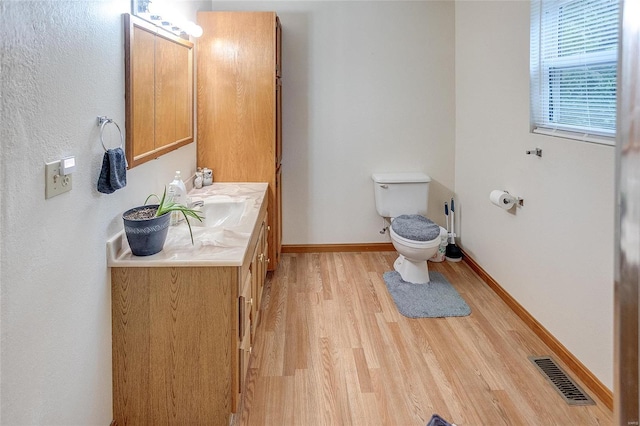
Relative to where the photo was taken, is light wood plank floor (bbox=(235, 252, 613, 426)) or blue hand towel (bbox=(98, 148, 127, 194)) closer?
blue hand towel (bbox=(98, 148, 127, 194))

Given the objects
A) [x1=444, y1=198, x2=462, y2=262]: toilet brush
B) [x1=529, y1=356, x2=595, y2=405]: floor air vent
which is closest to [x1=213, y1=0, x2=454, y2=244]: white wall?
[x1=444, y1=198, x2=462, y2=262]: toilet brush

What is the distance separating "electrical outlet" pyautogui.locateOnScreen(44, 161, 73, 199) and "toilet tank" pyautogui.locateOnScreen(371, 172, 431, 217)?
281 cm

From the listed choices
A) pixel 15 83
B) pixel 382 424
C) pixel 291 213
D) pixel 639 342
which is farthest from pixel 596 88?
pixel 291 213

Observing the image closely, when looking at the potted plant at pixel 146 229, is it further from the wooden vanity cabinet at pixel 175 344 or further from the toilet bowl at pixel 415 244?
the toilet bowl at pixel 415 244

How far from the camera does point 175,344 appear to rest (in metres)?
1.70

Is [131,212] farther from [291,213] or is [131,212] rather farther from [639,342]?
[291,213]

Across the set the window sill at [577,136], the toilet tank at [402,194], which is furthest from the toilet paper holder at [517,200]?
the toilet tank at [402,194]

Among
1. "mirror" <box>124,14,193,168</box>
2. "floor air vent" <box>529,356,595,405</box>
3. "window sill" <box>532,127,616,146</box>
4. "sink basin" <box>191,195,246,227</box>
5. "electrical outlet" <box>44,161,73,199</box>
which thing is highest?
"mirror" <box>124,14,193,168</box>

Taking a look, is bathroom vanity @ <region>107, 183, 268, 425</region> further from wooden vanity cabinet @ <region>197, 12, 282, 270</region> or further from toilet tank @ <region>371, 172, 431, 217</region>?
toilet tank @ <region>371, 172, 431, 217</region>

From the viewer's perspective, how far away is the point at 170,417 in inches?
68.0

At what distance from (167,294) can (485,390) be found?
1.49 metres

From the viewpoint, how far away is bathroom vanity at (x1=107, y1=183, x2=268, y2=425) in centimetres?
168

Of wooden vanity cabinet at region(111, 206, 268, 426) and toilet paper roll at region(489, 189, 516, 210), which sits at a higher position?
toilet paper roll at region(489, 189, 516, 210)

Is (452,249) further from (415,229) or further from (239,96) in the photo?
(239,96)
